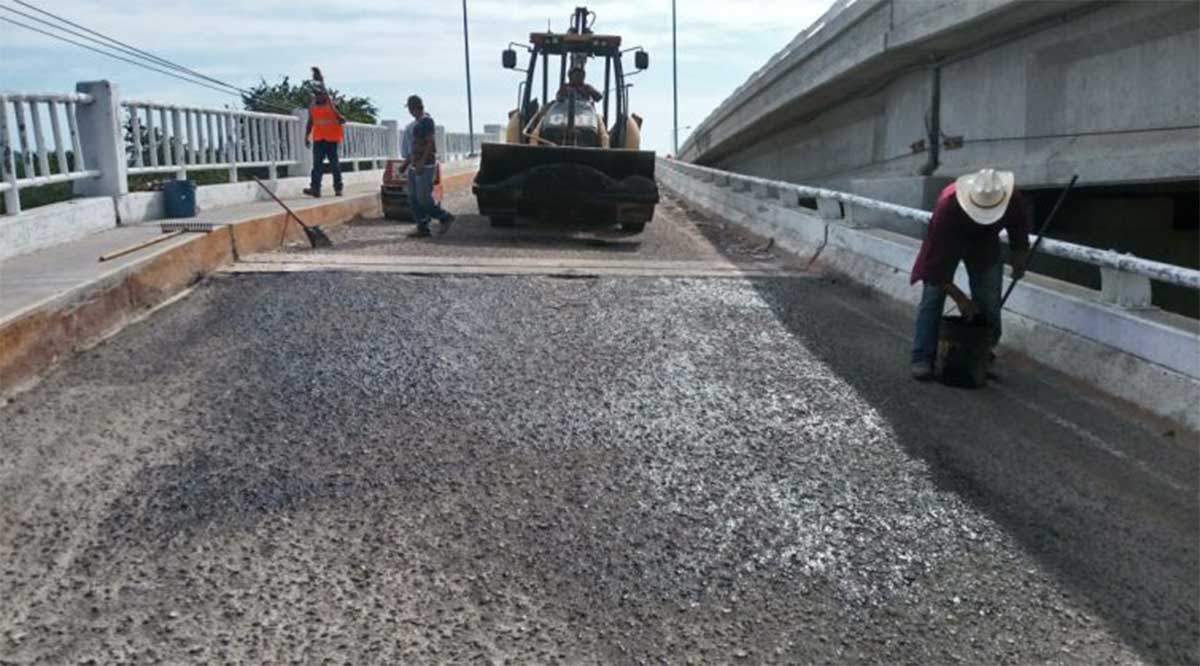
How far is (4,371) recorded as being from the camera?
5.36 m

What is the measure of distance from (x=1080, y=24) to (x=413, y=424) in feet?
24.0

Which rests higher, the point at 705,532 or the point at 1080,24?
the point at 1080,24

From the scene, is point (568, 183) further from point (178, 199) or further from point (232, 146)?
point (232, 146)

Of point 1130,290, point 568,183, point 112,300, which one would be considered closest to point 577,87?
point 568,183

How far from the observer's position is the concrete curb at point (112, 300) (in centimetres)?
556

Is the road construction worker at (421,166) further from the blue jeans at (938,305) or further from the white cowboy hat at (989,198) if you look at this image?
the white cowboy hat at (989,198)

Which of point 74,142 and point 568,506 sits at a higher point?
point 74,142

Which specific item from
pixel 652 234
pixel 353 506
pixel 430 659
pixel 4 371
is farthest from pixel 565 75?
pixel 430 659

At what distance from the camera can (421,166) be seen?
12227mm

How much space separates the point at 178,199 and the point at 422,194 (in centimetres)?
287

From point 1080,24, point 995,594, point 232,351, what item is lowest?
point 995,594

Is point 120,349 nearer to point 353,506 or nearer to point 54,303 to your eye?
point 54,303

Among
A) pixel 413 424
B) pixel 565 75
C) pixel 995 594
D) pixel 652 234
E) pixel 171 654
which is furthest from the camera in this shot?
pixel 565 75

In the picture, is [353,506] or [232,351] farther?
[232,351]
